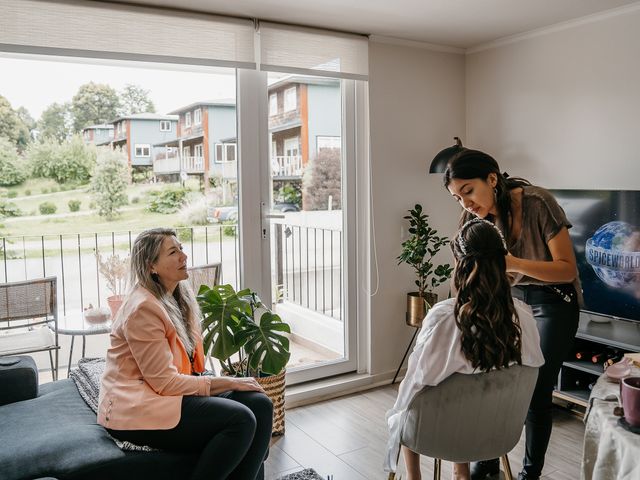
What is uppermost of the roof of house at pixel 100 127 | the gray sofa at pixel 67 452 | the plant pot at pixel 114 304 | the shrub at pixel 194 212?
the roof of house at pixel 100 127

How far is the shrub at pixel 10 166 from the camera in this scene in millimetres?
3145

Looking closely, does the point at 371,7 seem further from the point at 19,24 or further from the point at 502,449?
the point at 502,449

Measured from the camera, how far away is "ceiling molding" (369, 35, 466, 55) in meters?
3.92

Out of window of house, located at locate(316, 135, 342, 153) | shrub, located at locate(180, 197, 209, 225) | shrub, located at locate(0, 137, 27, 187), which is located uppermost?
window of house, located at locate(316, 135, 342, 153)

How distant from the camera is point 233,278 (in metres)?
3.76

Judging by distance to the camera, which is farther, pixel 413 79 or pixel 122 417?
pixel 413 79

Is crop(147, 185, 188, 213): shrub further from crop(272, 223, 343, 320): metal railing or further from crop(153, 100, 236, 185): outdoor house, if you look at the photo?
crop(272, 223, 343, 320): metal railing

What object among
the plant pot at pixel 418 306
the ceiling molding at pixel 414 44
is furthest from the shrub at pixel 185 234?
the ceiling molding at pixel 414 44

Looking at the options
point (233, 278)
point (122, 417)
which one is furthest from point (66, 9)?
point (122, 417)

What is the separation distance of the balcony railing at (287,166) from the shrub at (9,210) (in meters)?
1.48

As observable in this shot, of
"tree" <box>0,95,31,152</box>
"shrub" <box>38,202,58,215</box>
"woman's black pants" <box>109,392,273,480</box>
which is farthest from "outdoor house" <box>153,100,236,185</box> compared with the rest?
"woman's black pants" <box>109,392,273,480</box>

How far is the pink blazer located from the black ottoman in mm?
589

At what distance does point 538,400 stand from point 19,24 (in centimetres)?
288

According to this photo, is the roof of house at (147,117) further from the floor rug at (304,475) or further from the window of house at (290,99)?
the floor rug at (304,475)
